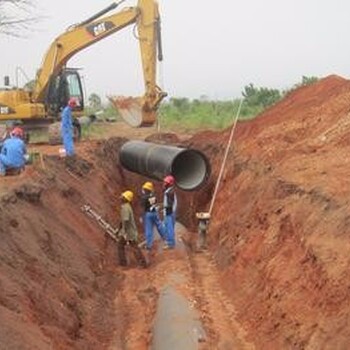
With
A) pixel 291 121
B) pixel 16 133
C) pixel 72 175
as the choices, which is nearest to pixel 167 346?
pixel 16 133

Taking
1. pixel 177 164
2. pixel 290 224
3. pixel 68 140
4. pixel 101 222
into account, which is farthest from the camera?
pixel 177 164

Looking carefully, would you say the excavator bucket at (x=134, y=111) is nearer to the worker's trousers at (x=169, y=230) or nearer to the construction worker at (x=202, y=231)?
the construction worker at (x=202, y=231)

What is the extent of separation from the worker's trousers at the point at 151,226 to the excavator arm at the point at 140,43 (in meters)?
6.24

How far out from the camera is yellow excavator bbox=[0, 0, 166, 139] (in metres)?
23.5

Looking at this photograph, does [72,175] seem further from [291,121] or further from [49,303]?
[49,303]

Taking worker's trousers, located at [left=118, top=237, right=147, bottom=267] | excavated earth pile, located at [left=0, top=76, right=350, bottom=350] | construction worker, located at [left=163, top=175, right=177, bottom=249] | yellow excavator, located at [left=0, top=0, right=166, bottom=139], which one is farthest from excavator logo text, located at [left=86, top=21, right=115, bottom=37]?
worker's trousers, located at [left=118, top=237, right=147, bottom=267]

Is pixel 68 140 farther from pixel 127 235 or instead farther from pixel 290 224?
pixel 290 224

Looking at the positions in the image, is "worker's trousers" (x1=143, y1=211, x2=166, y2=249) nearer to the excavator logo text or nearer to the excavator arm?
the excavator arm

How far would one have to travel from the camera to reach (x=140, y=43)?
23703 millimetres

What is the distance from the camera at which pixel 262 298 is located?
12.7 m

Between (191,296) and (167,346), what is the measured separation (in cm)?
278

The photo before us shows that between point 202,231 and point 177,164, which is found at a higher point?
point 177,164

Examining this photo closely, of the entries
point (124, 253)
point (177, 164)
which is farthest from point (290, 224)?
point (177, 164)

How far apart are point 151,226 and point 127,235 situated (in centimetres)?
125
